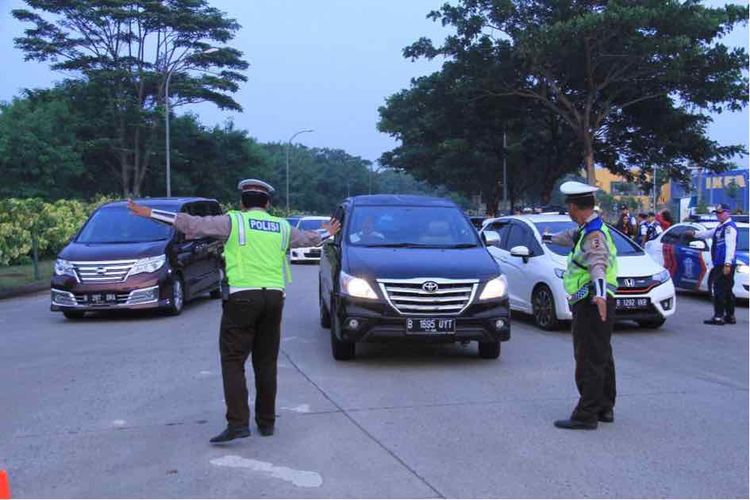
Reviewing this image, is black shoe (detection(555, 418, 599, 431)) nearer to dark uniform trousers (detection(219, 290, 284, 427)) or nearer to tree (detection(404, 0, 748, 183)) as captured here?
dark uniform trousers (detection(219, 290, 284, 427))

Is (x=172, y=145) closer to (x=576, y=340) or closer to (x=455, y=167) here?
(x=455, y=167)

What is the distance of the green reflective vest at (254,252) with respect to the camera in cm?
546

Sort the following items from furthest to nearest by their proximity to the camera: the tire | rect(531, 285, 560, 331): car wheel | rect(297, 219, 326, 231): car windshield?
1. rect(297, 219, 326, 231): car windshield
2. rect(531, 285, 560, 331): car wheel
3. the tire

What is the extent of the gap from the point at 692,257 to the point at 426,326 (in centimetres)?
906

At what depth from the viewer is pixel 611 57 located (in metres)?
30.0

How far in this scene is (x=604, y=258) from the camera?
222 inches

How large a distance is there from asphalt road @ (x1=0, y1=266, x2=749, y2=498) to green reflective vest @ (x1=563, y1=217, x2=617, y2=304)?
105 cm

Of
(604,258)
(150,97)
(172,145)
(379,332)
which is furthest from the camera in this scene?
(172,145)

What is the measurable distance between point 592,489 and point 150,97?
49.9 m

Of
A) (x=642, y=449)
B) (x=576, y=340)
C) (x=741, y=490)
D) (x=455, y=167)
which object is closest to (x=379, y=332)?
(x=576, y=340)

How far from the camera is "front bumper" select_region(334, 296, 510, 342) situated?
7582 millimetres

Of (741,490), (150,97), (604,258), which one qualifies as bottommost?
(741,490)

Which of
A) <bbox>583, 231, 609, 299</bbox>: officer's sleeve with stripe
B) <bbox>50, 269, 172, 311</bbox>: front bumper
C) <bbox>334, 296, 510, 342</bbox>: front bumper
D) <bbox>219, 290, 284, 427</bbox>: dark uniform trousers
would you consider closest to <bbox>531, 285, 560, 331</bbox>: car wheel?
<bbox>334, 296, 510, 342</bbox>: front bumper

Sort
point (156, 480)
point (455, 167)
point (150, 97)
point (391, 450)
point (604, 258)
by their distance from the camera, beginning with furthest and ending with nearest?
point (150, 97)
point (455, 167)
point (604, 258)
point (391, 450)
point (156, 480)
